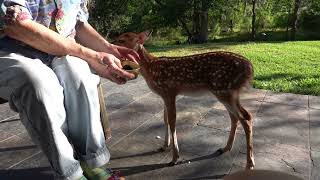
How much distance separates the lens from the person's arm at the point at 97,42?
339 cm

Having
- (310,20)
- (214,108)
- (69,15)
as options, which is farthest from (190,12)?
(69,15)

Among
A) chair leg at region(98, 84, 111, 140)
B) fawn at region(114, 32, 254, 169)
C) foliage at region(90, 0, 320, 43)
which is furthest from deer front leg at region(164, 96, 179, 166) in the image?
foliage at region(90, 0, 320, 43)

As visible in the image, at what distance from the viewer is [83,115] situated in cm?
271

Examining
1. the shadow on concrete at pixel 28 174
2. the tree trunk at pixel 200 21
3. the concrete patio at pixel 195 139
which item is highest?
the shadow on concrete at pixel 28 174

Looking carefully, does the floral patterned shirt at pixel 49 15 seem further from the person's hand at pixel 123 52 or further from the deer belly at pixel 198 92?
the deer belly at pixel 198 92

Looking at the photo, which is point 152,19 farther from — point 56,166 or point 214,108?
point 56,166

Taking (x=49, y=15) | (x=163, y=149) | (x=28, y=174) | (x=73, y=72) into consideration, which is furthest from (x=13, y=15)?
(x=163, y=149)

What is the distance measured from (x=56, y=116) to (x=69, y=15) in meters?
0.94

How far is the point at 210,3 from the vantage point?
20.1 m

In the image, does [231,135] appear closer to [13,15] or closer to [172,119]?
[172,119]

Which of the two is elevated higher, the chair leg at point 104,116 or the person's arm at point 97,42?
the person's arm at point 97,42

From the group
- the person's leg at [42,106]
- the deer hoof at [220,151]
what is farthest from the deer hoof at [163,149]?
the person's leg at [42,106]

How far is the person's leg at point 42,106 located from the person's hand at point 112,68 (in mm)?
353

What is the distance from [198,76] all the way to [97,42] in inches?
34.4
